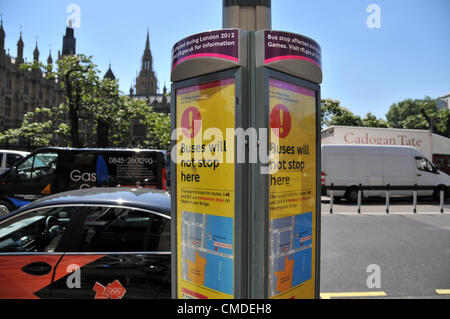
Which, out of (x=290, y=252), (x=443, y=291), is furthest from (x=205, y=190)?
(x=443, y=291)

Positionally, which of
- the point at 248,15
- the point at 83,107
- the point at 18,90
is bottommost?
the point at 248,15

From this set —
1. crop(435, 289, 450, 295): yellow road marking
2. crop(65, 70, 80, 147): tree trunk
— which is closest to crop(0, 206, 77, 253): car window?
crop(435, 289, 450, 295): yellow road marking

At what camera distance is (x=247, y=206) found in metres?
2.09

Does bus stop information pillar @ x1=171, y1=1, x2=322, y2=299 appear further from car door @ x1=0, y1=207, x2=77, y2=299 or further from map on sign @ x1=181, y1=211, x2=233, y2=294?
car door @ x1=0, y1=207, x2=77, y2=299

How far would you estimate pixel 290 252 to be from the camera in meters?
2.27

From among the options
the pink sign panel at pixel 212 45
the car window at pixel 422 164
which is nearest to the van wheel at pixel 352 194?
the car window at pixel 422 164

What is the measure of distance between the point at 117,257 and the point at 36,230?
1160mm

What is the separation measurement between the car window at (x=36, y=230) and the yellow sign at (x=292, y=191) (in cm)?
219

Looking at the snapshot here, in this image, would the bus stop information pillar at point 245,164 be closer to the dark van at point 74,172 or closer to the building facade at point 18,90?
the dark van at point 74,172

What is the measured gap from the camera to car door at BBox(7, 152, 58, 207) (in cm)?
995

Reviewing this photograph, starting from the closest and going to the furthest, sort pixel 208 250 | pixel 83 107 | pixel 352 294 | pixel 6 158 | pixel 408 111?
pixel 208 250 → pixel 352 294 → pixel 6 158 → pixel 83 107 → pixel 408 111

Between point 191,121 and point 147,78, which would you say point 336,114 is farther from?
point 147,78

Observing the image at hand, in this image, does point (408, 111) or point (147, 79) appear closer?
point (408, 111)
